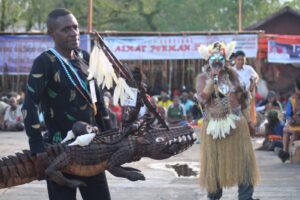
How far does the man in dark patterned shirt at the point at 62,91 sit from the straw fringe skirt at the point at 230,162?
276 centimetres

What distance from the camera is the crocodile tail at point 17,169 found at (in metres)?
4.72

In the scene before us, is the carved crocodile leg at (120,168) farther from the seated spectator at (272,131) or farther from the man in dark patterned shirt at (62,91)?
the seated spectator at (272,131)

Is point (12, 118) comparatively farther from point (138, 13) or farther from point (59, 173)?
point (59, 173)

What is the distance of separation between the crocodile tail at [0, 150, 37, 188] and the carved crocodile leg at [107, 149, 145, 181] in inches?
21.3

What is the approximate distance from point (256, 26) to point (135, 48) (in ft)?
21.4

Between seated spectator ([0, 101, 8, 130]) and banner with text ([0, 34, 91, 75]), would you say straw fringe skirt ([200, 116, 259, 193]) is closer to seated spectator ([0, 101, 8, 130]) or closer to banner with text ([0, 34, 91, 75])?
seated spectator ([0, 101, 8, 130])

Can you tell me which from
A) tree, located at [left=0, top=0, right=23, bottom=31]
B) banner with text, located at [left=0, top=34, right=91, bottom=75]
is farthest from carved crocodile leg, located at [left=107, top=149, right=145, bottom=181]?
tree, located at [left=0, top=0, right=23, bottom=31]

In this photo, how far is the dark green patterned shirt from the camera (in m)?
4.59

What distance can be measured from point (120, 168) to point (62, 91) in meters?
0.65

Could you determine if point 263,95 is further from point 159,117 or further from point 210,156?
point 159,117

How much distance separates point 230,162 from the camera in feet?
24.3

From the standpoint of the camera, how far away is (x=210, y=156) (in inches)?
295

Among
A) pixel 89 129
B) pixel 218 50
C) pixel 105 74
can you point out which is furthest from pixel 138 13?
pixel 89 129

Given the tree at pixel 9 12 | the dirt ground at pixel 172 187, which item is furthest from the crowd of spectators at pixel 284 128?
the tree at pixel 9 12
